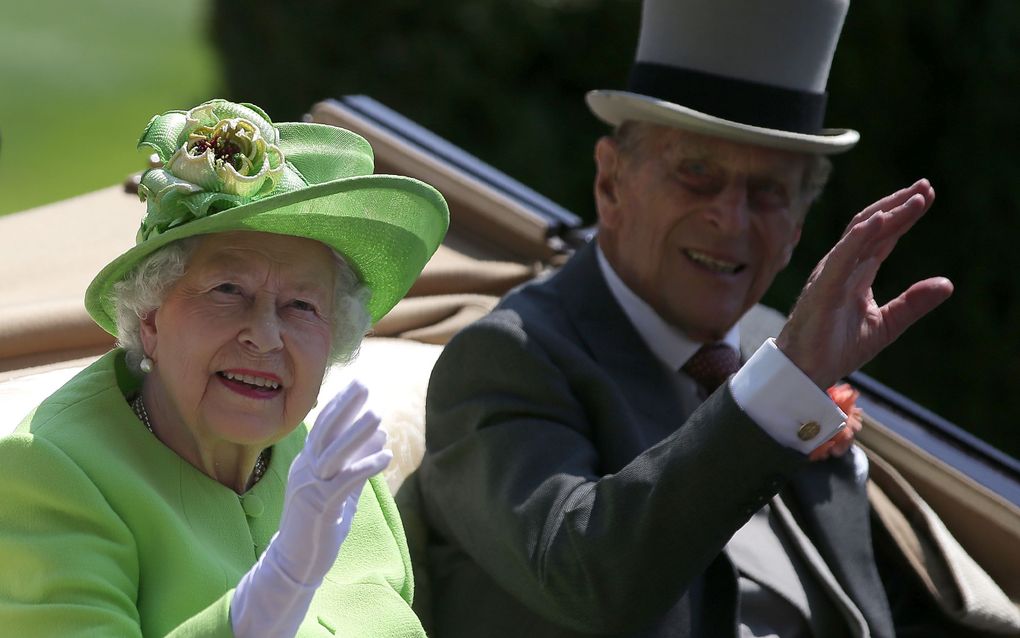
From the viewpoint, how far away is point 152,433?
2119 millimetres

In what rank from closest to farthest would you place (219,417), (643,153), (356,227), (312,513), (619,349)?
1. (312,513)
2. (219,417)
3. (356,227)
4. (619,349)
5. (643,153)

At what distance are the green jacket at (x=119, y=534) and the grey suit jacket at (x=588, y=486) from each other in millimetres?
311

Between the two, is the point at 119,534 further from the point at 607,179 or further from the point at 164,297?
the point at 607,179

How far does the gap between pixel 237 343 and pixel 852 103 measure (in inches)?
168

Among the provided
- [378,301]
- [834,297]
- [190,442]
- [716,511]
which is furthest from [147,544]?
[834,297]

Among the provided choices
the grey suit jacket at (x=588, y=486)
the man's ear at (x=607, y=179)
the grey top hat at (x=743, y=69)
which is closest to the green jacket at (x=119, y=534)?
the grey suit jacket at (x=588, y=486)

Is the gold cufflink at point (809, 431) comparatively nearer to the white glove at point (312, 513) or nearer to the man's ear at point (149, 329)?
the white glove at point (312, 513)

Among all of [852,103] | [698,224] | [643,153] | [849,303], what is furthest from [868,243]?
[852,103]

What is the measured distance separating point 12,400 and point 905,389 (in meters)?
4.23

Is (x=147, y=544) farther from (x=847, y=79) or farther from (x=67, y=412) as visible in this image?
(x=847, y=79)

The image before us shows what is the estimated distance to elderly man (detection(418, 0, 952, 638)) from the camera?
2236 millimetres

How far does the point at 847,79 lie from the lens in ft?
19.2

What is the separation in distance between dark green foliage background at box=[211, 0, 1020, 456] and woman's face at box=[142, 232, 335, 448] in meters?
3.97

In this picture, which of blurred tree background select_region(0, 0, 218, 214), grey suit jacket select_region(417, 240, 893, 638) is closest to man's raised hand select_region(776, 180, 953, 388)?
grey suit jacket select_region(417, 240, 893, 638)
